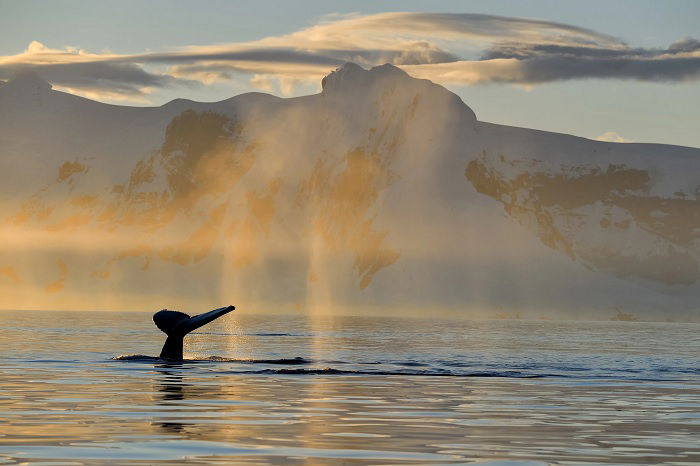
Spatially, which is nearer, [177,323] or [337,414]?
[337,414]

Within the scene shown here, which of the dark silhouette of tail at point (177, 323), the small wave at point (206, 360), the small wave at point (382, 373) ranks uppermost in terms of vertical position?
the dark silhouette of tail at point (177, 323)

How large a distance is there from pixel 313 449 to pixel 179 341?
3446 cm

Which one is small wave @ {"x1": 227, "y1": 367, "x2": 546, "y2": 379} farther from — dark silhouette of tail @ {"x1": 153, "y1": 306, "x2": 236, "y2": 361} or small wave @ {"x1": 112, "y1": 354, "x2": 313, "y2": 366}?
small wave @ {"x1": 112, "y1": 354, "x2": 313, "y2": 366}

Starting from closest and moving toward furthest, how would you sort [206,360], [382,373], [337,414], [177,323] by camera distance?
[337,414], [382,373], [177,323], [206,360]

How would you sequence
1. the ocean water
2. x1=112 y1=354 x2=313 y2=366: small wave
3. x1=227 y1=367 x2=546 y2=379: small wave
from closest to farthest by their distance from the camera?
the ocean water < x1=227 y1=367 x2=546 y2=379: small wave < x1=112 y1=354 x2=313 y2=366: small wave

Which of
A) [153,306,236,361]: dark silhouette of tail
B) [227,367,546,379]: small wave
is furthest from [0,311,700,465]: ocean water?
[153,306,236,361]: dark silhouette of tail

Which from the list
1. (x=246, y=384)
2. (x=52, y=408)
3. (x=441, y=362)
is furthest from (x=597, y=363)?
(x=52, y=408)

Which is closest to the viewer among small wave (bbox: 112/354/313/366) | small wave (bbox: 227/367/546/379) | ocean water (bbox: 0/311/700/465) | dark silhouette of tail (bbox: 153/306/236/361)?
ocean water (bbox: 0/311/700/465)

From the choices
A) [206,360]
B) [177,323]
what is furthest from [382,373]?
[206,360]

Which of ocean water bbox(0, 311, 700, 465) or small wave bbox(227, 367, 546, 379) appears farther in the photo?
small wave bbox(227, 367, 546, 379)

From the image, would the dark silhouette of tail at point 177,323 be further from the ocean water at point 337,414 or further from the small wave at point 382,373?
the small wave at point 382,373

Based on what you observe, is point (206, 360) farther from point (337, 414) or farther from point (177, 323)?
point (337, 414)

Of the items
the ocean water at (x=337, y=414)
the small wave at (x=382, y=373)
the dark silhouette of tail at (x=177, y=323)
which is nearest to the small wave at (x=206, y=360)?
the ocean water at (x=337, y=414)

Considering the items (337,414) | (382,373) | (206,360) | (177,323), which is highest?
(337,414)
